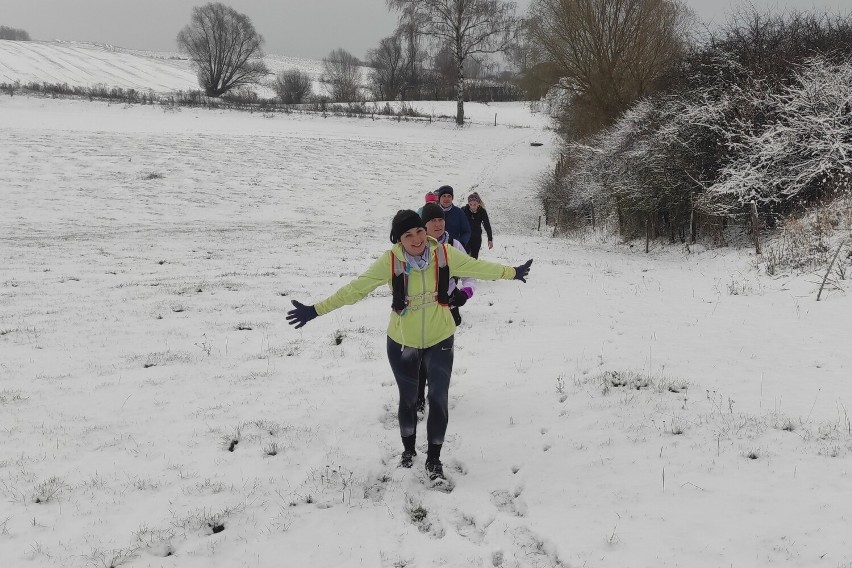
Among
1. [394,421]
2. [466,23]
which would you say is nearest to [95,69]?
[466,23]

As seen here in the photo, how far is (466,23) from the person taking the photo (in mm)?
42156

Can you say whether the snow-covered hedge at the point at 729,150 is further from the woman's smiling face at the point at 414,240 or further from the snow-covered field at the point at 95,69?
the snow-covered field at the point at 95,69

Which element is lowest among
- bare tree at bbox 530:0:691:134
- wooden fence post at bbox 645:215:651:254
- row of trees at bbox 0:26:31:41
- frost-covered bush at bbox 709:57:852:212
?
wooden fence post at bbox 645:215:651:254

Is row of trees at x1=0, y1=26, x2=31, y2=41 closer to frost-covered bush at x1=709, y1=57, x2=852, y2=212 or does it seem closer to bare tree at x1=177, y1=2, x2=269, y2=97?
bare tree at x1=177, y1=2, x2=269, y2=97

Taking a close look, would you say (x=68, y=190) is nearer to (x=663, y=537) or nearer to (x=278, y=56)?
(x=663, y=537)

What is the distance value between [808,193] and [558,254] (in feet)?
21.5

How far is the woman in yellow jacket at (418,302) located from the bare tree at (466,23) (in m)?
42.6

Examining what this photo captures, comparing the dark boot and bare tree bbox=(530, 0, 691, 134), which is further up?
bare tree bbox=(530, 0, 691, 134)

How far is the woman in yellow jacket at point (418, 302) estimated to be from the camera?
3.96 metres

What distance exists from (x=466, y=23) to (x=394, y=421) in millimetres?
43730

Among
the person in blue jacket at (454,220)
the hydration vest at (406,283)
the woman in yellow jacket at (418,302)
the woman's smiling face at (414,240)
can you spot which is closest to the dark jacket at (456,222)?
the person in blue jacket at (454,220)

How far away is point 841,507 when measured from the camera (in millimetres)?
3537

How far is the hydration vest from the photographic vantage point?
3.98m

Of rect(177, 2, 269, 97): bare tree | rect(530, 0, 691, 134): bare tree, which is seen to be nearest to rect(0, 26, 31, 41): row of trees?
rect(177, 2, 269, 97): bare tree
